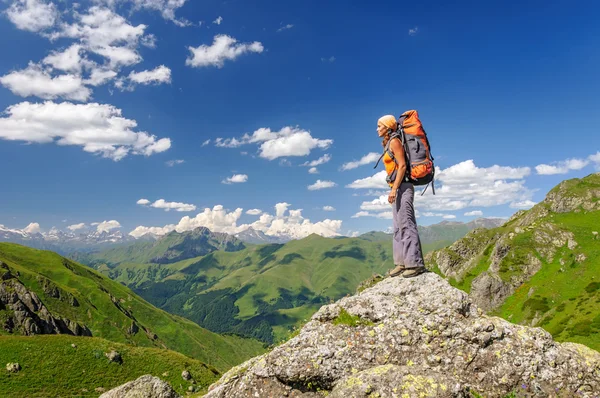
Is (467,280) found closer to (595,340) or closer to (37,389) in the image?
(595,340)

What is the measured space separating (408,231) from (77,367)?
77.1m

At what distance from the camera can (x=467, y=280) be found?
14450cm

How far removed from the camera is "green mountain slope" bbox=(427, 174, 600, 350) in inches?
3656

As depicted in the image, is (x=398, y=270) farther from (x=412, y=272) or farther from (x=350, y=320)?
(x=350, y=320)

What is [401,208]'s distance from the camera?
12.4 m

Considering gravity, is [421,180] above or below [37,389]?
above

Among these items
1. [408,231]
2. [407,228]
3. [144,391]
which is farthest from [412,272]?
[144,391]

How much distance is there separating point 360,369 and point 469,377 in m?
2.97

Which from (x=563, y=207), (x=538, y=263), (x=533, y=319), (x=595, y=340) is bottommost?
(x=533, y=319)

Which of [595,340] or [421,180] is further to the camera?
[595,340]

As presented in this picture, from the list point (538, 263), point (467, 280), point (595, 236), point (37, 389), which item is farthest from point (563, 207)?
point (37, 389)

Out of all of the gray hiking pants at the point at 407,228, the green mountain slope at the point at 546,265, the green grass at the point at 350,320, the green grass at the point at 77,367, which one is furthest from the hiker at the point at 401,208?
the green mountain slope at the point at 546,265

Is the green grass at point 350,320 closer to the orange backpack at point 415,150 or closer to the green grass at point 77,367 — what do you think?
the orange backpack at point 415,150

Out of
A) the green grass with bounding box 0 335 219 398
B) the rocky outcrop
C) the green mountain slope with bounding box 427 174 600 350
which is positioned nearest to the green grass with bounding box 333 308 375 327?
the green grass with bounding box 0 335 219 398
